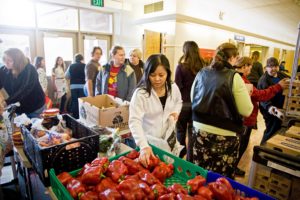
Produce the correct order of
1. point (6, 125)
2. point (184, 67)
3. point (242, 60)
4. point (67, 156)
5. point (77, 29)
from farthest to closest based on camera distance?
point (77, 29)
point (184, 67)
point (242, 60)
point (6, 125)
point (67, 156)

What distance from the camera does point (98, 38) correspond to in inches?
218

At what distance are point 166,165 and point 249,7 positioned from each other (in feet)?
18.1

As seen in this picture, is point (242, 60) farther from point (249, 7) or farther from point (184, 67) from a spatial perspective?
point (249, 7)

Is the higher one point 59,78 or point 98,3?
point 98,3

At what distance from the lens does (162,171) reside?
998 millimetres

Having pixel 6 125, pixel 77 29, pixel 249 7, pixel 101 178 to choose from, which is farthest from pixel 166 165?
pixel 249 7

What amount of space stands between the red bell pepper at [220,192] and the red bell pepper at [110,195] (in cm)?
38

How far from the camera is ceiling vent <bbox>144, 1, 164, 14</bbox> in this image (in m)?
4.90

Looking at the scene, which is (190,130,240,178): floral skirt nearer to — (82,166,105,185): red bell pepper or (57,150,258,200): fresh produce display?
(57,150,258,200): fresh produce display

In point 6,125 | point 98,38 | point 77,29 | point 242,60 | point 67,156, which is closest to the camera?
point 67,156

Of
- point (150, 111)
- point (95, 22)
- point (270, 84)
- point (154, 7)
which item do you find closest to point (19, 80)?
point (150, 111)

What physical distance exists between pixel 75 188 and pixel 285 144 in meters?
1.26

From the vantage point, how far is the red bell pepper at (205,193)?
2.76 ft

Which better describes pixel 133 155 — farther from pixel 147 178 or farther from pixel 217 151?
pixel 217 151
